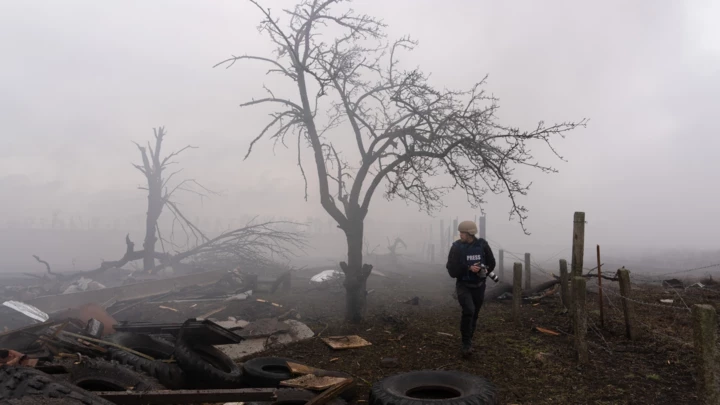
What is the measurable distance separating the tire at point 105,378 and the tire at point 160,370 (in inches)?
15.9

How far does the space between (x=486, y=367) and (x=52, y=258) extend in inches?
2097

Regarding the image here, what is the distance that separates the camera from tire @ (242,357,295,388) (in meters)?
5.50

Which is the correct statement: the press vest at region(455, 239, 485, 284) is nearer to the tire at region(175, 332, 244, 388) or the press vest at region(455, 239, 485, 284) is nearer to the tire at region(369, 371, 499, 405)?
the tire at region(369, 371, 499, 405)

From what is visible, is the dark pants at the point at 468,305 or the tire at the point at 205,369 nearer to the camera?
the tire at the point at 205,369

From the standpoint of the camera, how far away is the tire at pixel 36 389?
146 inches

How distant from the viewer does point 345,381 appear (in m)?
4.92

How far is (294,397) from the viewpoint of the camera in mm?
4605

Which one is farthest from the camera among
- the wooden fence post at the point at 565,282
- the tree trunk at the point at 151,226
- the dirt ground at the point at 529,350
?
the tree trunk at the point at 151,226

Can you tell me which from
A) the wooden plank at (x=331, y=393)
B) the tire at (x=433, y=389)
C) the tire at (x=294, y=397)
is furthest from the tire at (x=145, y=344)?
the tire at (x=433, y=389)

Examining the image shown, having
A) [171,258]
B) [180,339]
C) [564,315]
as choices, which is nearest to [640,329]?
[564,315]

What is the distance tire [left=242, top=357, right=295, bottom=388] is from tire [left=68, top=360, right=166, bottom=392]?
1.16 m

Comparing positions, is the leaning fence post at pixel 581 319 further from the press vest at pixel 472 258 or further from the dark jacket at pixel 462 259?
the press vest at pixel 472 258

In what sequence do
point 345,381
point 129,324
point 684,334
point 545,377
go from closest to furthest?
1. point 345,381
2. point 545,377
3. point 684,334
4. point 129,324

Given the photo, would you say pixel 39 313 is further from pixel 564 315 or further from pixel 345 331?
pixel 564 315
